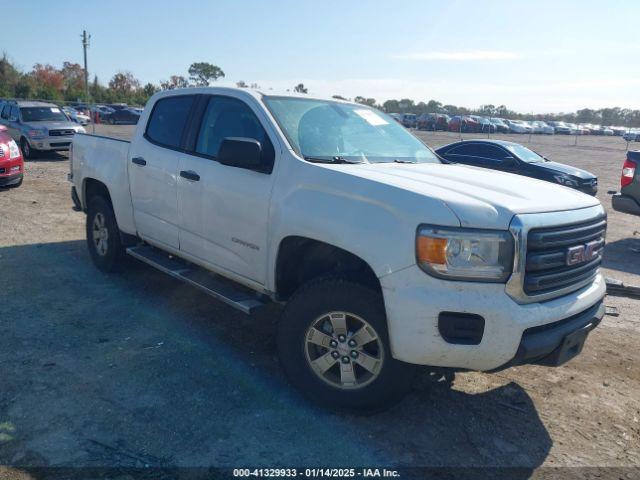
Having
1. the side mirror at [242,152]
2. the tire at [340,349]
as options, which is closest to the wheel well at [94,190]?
the side mirror at [242,152]

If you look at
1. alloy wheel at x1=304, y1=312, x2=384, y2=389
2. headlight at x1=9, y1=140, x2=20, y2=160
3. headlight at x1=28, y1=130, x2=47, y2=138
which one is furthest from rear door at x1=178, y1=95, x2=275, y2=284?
headlight at x1=28, y1=130, x2=47, y2=138

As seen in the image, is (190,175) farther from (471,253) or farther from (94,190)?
(471,253)

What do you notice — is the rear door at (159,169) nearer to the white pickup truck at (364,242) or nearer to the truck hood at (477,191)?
the white pickup truck at (364,242)

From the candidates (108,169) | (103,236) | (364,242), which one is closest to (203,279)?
(364,242)

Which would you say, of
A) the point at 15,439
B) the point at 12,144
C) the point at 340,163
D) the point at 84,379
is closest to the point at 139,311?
the point at 84,379

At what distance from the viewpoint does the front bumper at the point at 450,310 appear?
9.34ft

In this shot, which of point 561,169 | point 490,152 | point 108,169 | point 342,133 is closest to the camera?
point 342,133

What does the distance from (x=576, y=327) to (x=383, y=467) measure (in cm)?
137

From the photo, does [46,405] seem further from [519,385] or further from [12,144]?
[12,144]

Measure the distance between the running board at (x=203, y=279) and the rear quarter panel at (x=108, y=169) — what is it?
370 mm

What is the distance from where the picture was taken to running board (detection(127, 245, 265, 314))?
392 centimetres

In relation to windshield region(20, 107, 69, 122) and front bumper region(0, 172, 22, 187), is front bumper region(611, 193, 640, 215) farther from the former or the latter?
windshield region(20, 107, 69, 122)

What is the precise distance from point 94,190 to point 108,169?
2.27 feet

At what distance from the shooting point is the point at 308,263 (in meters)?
3.81
